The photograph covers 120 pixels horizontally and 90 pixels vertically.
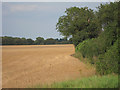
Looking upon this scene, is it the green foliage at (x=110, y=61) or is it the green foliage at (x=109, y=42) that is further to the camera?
the green foliage at (x=109, y=42)

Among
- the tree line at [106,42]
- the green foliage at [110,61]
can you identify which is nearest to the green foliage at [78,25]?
the tree line at [106,42]

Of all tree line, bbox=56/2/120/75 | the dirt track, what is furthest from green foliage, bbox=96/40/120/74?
the dirt track

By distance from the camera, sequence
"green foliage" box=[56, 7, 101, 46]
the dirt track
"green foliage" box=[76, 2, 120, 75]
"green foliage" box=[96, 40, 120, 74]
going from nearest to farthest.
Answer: "green foliage" box=[96, 40, 120, 74] → "green foliage" box=[76, 2, 120, 75] → the dirt track → "green foliage" box=[56, 7, 101, 46]

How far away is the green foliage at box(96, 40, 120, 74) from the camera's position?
28.4 feet

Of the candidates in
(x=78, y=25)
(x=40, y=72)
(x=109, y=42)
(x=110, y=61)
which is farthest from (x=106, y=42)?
(x=78, y=25)

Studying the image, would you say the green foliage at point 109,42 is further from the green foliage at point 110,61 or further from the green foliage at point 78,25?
the green foliage at point 78,25

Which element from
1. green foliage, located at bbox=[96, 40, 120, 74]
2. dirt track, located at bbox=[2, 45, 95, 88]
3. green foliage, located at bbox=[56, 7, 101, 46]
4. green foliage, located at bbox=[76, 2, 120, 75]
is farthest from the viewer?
green foliage, located at bbox=[56, 7, 101, 46]

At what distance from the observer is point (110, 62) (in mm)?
9000

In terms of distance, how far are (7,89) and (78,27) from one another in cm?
1554

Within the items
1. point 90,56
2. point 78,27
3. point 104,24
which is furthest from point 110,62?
point 78,27

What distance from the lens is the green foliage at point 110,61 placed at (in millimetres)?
8664

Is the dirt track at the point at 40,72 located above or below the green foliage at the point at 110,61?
below

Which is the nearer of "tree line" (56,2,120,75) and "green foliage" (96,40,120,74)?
"green foliage" (96,40,120,74)

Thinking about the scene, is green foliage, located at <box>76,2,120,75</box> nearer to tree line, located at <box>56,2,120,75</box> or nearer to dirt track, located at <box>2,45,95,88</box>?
tree line, located at <box>56,2,120,75</box>
